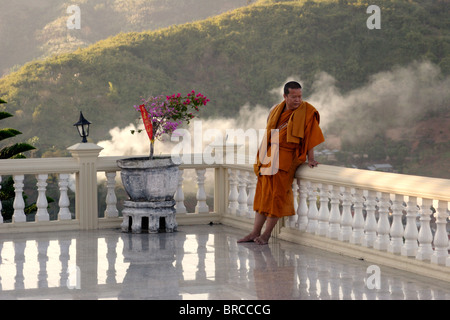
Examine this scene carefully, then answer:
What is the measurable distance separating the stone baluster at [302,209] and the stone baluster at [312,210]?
0.08m

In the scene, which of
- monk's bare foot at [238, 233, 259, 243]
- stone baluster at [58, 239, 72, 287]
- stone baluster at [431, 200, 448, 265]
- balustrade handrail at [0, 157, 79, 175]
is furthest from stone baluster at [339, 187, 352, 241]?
balustrade handrail at [0, 157, 79, 175]

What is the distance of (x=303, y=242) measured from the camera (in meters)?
6.76

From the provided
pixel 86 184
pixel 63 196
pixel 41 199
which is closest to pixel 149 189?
pixel 86 184

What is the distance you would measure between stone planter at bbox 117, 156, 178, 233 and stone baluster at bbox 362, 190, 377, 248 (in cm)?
218

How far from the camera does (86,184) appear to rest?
24.9 feet

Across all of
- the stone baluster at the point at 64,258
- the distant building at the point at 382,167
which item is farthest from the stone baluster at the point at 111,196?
the distant building at the point at 382,167

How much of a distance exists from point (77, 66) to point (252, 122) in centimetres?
895

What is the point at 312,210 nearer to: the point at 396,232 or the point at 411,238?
the point at 396,232

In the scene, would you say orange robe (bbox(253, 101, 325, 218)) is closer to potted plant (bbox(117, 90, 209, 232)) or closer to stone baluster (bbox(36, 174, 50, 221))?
potted plant (bbox(117, 90, 209, 232))

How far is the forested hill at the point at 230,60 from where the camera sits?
33906mm

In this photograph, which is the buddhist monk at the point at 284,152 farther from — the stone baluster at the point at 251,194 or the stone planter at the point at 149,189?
the stone planter at the point at 149,189

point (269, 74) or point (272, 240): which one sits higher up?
point (269, 74)
